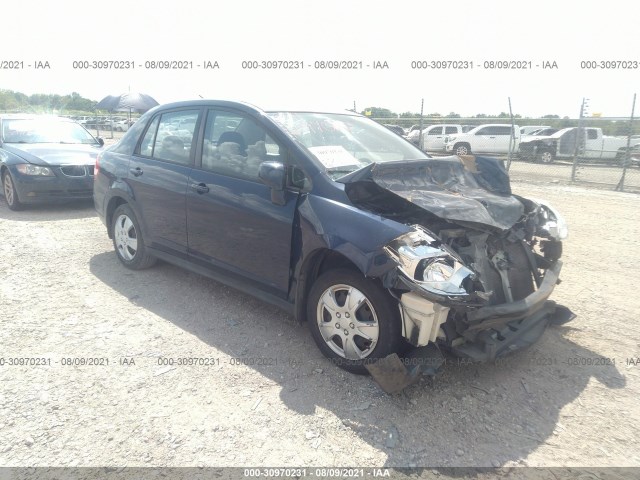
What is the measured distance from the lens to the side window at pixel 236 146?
144 inches

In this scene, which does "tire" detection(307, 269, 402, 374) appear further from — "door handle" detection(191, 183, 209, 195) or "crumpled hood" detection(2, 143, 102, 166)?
"crumpled hood" detection(2, 143, 102, 166)

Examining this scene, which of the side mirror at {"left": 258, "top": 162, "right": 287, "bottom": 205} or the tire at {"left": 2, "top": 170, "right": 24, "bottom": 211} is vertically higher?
the side mirror at {"left": 258, "top": 162, "right": 287, "bottom": 205}

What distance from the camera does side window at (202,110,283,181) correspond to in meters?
3.66

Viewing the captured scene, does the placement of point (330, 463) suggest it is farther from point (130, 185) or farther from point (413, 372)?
point (130, 185)

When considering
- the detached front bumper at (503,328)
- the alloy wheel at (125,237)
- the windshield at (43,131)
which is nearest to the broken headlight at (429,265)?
the detached front bumper at (503,328)

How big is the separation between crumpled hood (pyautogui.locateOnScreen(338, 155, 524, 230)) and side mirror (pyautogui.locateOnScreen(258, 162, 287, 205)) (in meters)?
0.42

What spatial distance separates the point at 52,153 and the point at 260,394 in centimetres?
690

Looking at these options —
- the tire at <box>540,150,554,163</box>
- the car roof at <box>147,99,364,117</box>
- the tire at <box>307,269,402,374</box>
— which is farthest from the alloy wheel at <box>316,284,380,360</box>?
the tire at <box>540,150,554,163</box>

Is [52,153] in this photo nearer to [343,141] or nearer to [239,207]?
[239,207]

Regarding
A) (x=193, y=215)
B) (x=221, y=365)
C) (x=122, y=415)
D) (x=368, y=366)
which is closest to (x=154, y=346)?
A: (x=221, y=365)

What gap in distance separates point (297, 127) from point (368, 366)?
193 cm

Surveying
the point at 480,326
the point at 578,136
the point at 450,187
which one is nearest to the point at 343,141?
the point at 450,187

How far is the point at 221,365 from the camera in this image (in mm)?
3311

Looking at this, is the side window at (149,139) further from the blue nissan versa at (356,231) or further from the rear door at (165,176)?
the blue nissan versa at (356,231)
